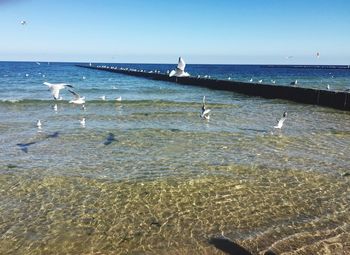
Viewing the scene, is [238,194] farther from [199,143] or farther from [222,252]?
[199,143]

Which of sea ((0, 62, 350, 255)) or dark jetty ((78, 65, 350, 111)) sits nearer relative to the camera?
sea ((0, 62, 350, 255))

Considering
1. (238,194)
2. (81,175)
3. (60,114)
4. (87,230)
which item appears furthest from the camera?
(60,114)

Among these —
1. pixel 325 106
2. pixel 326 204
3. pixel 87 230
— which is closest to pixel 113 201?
pixel 87 230

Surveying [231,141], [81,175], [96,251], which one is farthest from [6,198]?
[231,141]

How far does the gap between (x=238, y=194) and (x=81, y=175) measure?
410cm

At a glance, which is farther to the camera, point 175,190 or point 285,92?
point 285,92

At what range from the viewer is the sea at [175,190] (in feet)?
22.9

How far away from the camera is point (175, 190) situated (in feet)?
31.1

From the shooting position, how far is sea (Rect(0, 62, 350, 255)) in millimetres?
6965

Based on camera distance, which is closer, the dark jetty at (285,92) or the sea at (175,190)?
the sea at (175,190)

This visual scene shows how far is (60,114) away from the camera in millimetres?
24141

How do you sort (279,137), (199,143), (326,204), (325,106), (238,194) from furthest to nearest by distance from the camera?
(325,106) < (279,137) < (199,143) < (238,194) < (326,204)

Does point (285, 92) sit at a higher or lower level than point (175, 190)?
lower

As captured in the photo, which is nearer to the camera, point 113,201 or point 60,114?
point 113,201
